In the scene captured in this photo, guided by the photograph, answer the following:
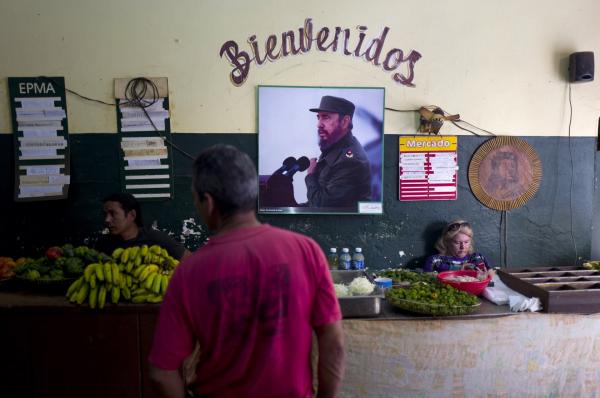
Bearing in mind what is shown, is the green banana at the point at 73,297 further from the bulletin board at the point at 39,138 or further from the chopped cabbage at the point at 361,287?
the chopped cabbage at the point at 361,287

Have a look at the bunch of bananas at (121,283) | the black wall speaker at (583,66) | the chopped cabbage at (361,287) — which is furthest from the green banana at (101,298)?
the black wall speaker at (583,66)

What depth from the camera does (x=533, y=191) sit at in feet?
13.5

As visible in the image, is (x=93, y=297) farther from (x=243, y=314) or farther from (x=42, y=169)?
(x=42, y=169)

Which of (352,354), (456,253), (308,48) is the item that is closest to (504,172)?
(456,253)

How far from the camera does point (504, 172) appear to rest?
4066mm

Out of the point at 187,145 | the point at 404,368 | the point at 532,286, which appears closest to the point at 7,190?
the point at 187,145

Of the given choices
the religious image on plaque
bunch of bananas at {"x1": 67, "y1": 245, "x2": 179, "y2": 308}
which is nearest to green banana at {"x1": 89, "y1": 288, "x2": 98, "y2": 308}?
bunch of bananas at {"x1": 67, "y1": 245, "x2": 179, "y2": 308}

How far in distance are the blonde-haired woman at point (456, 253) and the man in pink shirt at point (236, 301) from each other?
8.84ft

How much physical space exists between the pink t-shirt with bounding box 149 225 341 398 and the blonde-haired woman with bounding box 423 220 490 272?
2.70m

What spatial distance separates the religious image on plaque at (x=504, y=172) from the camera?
4043 millimetres

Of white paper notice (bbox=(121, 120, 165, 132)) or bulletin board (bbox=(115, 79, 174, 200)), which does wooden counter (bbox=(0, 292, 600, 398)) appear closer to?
bulletin board (bbox=(115, 79, 174, 200))

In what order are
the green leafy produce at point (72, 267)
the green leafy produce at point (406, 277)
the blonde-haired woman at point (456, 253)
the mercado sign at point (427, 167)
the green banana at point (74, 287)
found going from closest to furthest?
1. the green banana at point (74, 287)
2. the green leafy produce at point (72, 267)
3. the green leafy produce at point (406, 277)
4. the blonde-haired woman at point (456, 253)
5. the mercado sign at point (427, 167)

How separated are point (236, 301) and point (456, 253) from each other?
2.98 m

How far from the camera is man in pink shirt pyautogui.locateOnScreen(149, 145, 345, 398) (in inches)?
50.5
